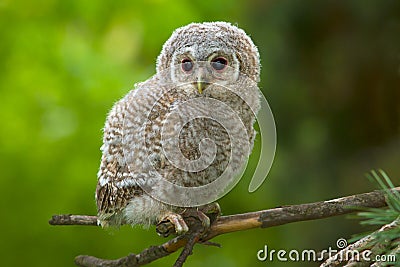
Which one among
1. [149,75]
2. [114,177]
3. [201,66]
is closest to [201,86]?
[201,66]

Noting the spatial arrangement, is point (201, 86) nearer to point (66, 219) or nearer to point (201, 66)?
point (201, 66)

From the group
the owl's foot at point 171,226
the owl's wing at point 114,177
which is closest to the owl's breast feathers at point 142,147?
the owl's wing at point 114,177

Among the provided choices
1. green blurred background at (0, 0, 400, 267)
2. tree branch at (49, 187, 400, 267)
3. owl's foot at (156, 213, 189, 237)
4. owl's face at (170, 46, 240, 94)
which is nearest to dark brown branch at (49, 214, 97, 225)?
tree branch at (49, 187, 400, 267)

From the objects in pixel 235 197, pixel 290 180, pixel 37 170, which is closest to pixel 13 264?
pixel 37 170

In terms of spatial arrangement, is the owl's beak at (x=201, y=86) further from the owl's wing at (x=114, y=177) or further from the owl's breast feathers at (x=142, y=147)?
the owl's wing at (x=114, y=177)

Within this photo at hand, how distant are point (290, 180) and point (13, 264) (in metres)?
1.57

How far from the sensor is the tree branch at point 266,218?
1505 millimetres

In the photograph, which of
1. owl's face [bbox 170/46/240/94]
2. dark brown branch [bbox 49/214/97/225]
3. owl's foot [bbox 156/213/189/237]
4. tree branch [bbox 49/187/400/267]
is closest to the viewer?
tree branch [bbox 49/187/400/267]

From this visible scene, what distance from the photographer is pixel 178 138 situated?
1.79 m

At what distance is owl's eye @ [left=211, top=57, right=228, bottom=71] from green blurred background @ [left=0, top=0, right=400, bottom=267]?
145 centimetres

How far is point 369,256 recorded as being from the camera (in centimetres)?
125

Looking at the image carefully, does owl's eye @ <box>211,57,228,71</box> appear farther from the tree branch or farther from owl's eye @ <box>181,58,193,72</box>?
the tree branch

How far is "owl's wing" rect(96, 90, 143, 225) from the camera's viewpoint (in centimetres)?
177

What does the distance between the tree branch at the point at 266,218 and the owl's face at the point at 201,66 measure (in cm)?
41
